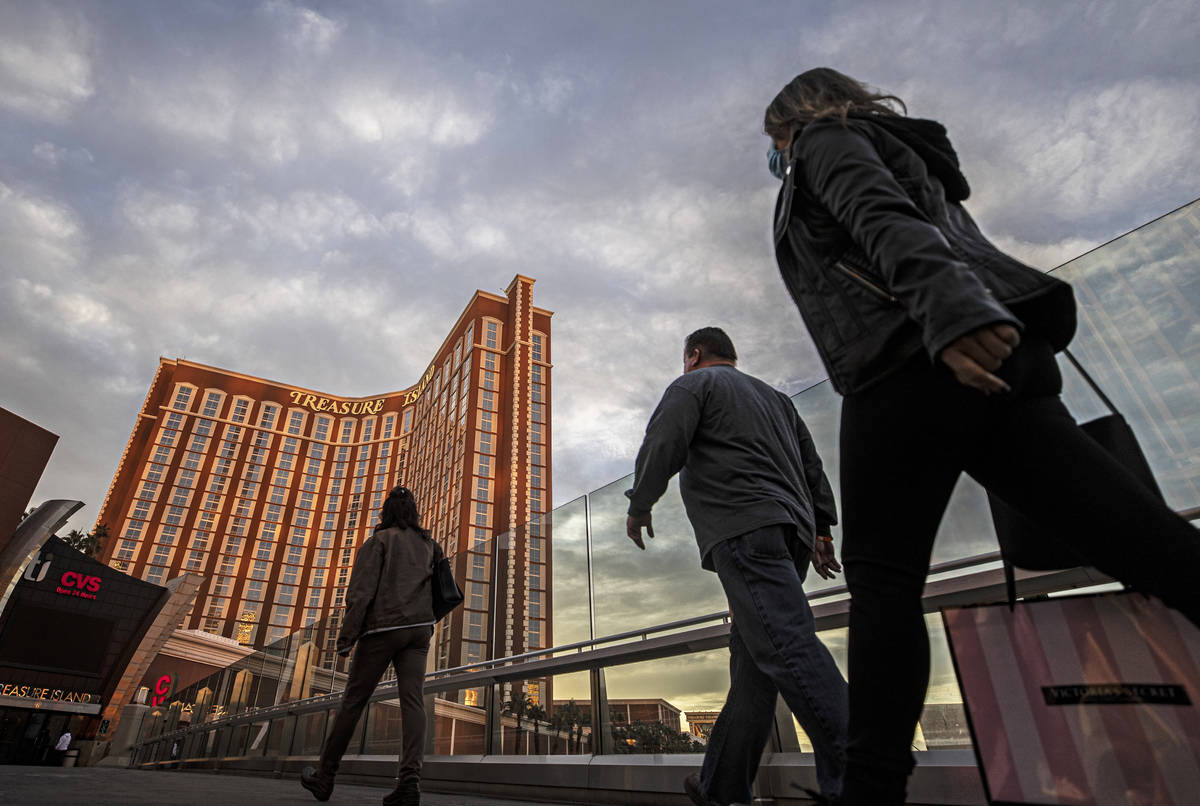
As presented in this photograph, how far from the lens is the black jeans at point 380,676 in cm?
329

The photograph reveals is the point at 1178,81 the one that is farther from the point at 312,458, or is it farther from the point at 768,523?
the point at 312,458

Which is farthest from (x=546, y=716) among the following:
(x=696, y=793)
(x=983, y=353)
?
(x=983, y=353)

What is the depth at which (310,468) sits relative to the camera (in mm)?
66312

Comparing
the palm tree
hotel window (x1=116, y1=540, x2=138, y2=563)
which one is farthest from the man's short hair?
hotel window (x1=116, y1=540, x2=138, y2=563)

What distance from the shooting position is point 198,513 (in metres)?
57.8

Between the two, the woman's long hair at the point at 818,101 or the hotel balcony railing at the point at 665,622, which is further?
the hotel balcony railing at the point at 665,622

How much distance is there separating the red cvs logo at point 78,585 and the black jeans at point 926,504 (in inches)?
1458

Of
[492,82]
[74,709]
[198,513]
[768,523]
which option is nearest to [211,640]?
[74,709]

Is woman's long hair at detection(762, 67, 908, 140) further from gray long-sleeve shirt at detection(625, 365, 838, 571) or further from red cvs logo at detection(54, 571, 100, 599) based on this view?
red cvs logo at detection(54, 571, 100, 599)

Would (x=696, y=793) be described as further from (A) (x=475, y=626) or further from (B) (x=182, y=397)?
(B) (x=182, y=397)

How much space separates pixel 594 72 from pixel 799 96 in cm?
1982

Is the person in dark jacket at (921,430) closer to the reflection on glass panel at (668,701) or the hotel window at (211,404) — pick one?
the reflection on glass panel at (668,701)

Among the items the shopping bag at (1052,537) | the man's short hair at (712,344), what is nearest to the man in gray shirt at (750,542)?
the man's short hair at (712,344)

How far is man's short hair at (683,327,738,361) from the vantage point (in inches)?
98.8
